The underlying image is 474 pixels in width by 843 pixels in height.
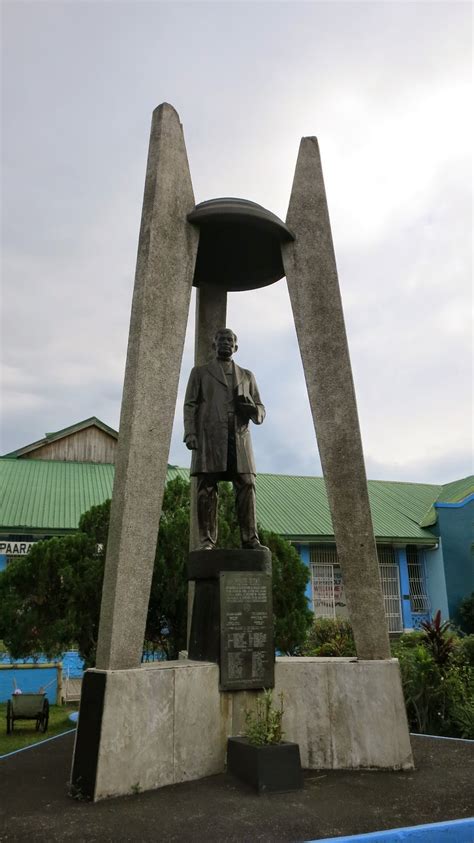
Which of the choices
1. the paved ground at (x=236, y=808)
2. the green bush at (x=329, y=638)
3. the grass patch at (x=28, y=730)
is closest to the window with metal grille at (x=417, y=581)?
the green bush at (x=329, y=638)

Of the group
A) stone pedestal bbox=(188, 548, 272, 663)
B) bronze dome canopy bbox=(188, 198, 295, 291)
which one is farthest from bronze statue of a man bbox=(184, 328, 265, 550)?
bronze dome canopy bbox=(188, 198, 295, 291)

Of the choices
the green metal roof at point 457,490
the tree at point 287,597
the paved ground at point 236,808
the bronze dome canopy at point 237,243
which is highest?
the green metal roof at point 457,490

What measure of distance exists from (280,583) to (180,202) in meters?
6.92

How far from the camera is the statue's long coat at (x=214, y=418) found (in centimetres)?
733

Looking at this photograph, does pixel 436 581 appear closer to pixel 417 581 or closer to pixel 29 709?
pixel 417 581

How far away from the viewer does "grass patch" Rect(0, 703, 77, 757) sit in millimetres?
11162

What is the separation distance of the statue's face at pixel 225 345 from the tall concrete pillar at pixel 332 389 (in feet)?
2.78

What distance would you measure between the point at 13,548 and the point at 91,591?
7.88 meters

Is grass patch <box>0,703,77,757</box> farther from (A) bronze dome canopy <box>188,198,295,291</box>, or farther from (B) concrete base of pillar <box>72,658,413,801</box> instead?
(A) bronze dome canopy <box>188,198,295,291</box>

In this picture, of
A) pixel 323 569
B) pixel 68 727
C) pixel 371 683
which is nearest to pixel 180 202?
pixel 371 683

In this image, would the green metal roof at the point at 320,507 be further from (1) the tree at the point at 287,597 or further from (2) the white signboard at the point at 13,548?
(1) the tree at the point at 287,597

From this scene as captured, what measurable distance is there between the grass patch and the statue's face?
7.50 metres

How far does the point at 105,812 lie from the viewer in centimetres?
503

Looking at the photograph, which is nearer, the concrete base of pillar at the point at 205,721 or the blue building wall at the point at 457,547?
the concrete base of pillar at the point at 205,721
